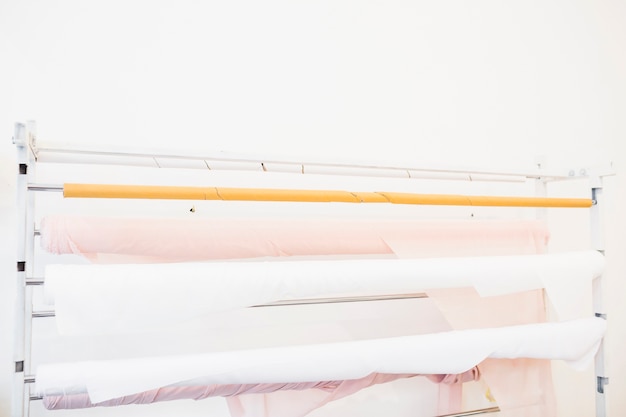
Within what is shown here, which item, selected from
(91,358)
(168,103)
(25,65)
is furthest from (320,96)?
(91,358)

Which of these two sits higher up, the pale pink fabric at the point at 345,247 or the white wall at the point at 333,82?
the white wall at the point at 333,82

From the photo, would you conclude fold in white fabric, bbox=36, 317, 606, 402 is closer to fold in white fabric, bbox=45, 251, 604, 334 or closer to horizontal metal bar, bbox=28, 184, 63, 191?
fold in white fabric, bbox=45, 251, 604, 334

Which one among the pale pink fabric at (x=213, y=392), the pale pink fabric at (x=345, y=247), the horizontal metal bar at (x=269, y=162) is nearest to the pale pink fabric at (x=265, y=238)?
the pale pink fabric at (x=345, y=247)

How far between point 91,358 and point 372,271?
1.95 feet

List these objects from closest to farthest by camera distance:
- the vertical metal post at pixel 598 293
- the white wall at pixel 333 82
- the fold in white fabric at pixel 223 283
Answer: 1. the fold in white fabric at pixel 223 283
2. the white wall at pixel 333 82
3. the vertical metal post at pixel 598 293

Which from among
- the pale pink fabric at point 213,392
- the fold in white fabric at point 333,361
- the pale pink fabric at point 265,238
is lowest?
the pale pink fabric at point 213,392

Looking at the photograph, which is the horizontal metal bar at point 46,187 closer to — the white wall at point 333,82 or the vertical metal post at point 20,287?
the vertical metal post at point 20,287

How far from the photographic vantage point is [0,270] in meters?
0.86

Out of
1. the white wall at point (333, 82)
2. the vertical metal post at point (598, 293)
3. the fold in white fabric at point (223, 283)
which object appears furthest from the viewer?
the vertical metal post at point (598, 293)

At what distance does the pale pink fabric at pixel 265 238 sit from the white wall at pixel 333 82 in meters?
0.29

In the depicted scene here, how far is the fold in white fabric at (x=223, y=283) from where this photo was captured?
0.64 metres

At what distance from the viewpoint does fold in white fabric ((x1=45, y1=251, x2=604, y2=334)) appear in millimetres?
638

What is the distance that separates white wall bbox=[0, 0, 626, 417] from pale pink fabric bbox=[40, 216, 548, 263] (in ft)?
0.94

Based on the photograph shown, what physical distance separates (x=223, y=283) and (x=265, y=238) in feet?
0.45
